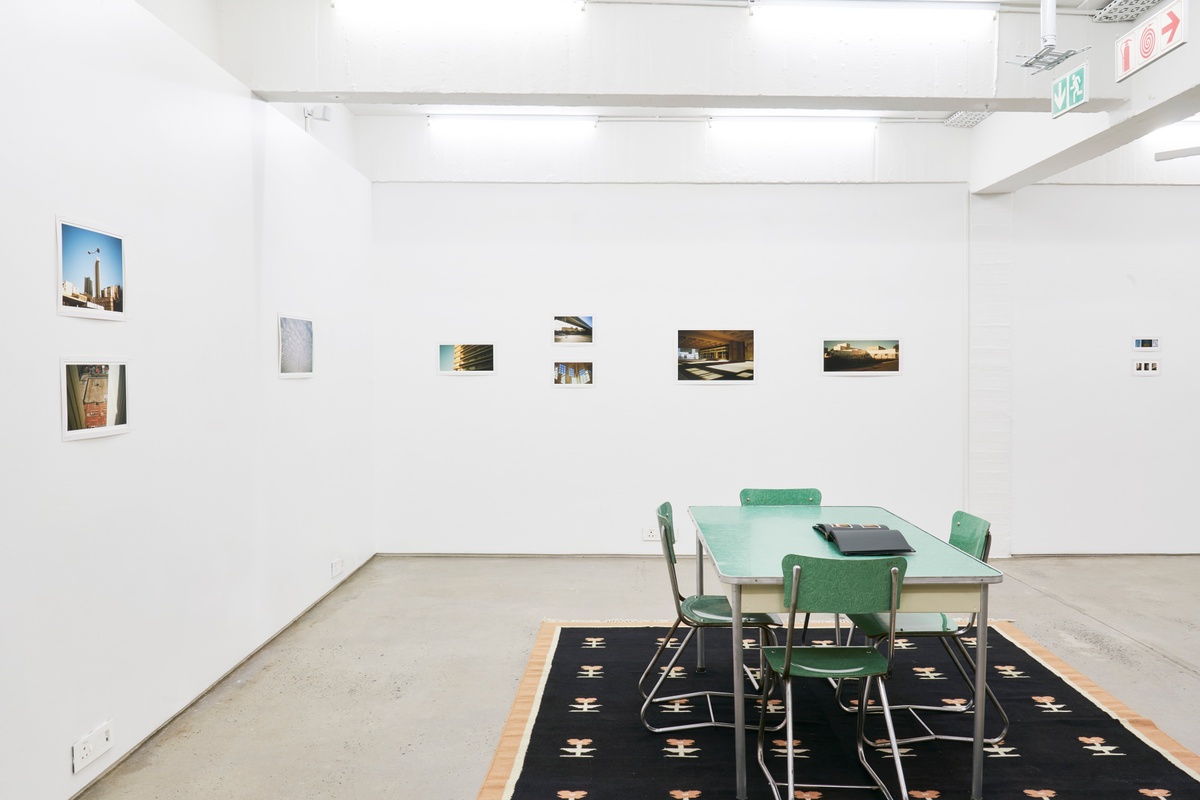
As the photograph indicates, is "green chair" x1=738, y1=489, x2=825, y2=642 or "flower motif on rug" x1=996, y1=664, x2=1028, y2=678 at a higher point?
"green chair" x1=738, y1=489, x2=825, y2=642

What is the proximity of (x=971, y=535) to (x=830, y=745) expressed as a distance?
1.12 m

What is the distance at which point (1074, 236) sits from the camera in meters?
6.60

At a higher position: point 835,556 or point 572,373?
point 572,373

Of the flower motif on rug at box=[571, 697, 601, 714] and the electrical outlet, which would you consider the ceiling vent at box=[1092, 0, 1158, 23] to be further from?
the electrical outlet

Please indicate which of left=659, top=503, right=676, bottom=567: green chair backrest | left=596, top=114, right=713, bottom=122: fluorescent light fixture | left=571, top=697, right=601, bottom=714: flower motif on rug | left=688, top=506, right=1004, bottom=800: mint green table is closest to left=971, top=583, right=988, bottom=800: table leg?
left=688, top=506, right=1004, bottom=800: mint green table

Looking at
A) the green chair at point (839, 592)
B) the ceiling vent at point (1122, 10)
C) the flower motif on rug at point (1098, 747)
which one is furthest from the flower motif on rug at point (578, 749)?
the ceiling vent at point (1122, 10)

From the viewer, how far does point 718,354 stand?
21.8 ft

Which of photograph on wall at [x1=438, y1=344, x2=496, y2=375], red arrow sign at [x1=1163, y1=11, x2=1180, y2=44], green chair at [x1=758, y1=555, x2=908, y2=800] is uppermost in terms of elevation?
red arrow sign at [x1=1163, y1=11, x2=1180, y2=44]

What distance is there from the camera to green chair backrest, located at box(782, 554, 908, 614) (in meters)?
2.82

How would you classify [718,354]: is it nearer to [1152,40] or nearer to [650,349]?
[650,349]

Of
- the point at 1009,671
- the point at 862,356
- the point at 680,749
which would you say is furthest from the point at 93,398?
the point at 862,356

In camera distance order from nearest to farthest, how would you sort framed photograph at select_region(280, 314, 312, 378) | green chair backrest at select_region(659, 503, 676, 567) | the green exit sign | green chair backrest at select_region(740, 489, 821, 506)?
green chair backrest at select_region(659, 503, 676, 567)
the green exit sign
green chair backrest at select_region(740, 489, 821, 506)
framed photograph at select_region(280, 314, 312, 378)

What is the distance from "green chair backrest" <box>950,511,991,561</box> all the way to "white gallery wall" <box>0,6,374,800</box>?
3399mm

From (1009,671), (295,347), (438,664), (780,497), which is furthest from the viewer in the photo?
(295,347)
